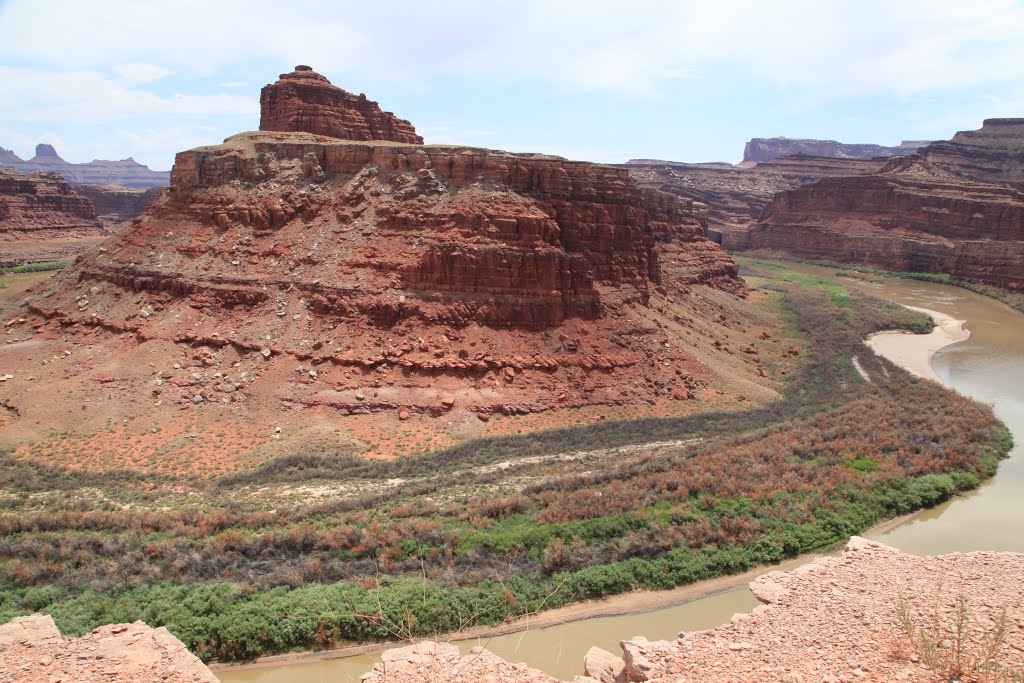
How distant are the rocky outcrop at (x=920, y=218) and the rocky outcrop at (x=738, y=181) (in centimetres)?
1118

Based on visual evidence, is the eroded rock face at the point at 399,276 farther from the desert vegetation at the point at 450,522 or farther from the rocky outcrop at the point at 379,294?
the desert vegetation at the point at 450,522

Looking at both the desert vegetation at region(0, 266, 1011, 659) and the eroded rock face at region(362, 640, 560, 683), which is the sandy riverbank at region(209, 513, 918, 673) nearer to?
the desert vegetation at region(0, 266, 1011, 659)

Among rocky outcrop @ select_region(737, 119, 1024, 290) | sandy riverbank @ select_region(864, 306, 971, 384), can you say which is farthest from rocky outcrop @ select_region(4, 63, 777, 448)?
rocky outcrop @ select_region(737, 119, 1024, 290)

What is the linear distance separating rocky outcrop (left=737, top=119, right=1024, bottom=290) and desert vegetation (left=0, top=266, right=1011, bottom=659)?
63112 mm

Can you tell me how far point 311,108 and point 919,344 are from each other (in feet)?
162

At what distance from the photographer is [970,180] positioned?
112 metres

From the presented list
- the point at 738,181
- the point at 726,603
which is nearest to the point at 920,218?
the point at 738,181

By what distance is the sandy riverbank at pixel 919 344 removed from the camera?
1777 inches

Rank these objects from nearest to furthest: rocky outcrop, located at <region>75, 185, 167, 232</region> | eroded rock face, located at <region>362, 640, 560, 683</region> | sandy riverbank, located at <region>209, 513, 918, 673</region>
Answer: eroded rock face, located at <region>362, 640, 560, 683</region> → sandy riverbank, located at <region>209, 513, 918, 673</region> → rocky outcrop, located at <region>75, 185, 167, 232</region>

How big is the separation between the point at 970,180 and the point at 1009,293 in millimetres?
50339

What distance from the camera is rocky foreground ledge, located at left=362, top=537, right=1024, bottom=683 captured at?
1138cm

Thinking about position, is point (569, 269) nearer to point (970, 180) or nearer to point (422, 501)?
point (422, 501)

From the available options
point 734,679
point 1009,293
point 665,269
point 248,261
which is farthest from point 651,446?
point 1009,293

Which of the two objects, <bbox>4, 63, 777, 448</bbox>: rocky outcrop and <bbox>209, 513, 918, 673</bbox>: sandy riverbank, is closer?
<bbox>209, 513, 918, 673</bbox>: sandy riverbank
